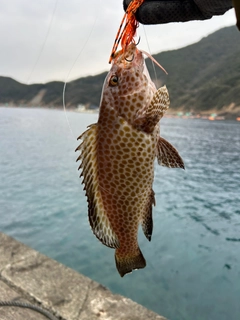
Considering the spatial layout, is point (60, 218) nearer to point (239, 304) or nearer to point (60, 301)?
point (239, 304)

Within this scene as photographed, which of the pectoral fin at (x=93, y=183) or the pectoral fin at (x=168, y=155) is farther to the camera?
the pectoral fin at (x=168, y=155)

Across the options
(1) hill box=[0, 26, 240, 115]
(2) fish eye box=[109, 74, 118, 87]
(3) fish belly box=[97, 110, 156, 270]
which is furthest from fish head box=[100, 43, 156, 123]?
(1) hill box=[0, 26, 240, 115]

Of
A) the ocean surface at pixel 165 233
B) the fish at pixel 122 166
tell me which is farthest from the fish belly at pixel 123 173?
the ocean surface at pixel 165 233

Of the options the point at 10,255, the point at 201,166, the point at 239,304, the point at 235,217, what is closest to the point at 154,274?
the point at 239,304

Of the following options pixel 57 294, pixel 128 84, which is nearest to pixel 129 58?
pixel 128 84

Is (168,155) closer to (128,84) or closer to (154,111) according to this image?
(154,111)

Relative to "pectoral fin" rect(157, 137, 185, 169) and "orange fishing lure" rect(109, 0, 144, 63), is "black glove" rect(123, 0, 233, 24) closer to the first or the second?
"orange fishing lure" rect(109, 0, 144, 63)

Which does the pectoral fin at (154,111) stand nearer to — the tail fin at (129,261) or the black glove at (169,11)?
the black glove at (169,11)
